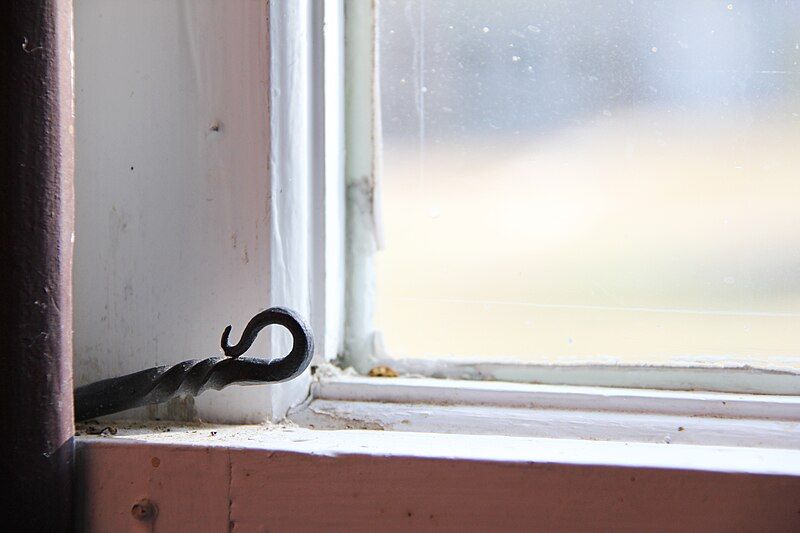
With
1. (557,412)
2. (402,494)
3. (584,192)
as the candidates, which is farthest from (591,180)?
(402,494)

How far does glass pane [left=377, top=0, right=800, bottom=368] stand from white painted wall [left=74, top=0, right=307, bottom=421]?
14cm

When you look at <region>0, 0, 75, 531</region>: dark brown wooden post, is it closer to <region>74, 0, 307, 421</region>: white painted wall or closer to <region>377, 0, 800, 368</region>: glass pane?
<region>74, 0, 307, 421</region>: white painted wall

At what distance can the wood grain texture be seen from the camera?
1.31 ft

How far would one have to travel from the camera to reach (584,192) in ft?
1.86

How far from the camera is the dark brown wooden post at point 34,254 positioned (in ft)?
1.31

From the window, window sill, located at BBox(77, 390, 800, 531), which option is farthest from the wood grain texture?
the window

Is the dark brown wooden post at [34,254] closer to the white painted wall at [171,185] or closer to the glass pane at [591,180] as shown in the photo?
the white painted wall at [171,185]

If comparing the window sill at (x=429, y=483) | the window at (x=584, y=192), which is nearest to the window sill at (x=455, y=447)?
the window sill at (x=429, y=483)

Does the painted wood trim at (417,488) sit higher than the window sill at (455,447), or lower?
lower

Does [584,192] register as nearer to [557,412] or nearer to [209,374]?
[557,412]

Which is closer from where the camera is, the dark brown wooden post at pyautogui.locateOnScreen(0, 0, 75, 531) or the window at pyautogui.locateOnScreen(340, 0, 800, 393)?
the dark brown wooden post at pyautogui.locateOnScreen(0, 0, 75, 531)

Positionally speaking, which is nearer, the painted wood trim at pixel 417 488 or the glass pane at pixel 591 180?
the painted wood trim at pixel 417 488

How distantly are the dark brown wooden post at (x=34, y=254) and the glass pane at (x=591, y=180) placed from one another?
0.84 ft

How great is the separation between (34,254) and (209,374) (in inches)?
4.7
